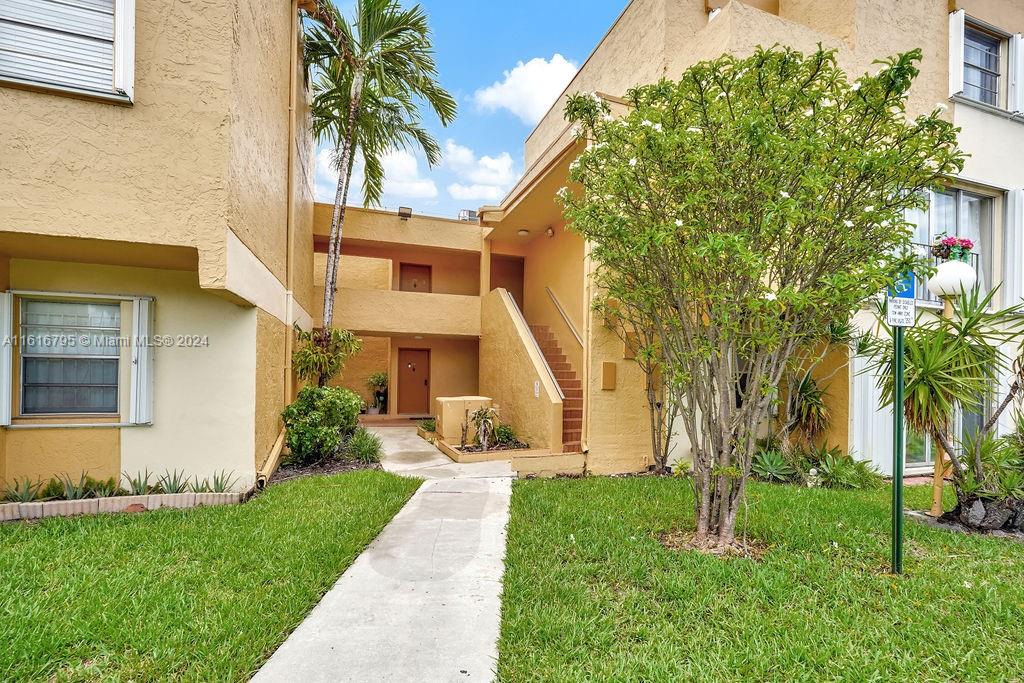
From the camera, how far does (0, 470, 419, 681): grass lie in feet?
8.70

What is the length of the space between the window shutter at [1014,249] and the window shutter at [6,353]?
15105 millimetres

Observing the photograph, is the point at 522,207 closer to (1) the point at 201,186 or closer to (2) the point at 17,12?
(1) the point at 201,186

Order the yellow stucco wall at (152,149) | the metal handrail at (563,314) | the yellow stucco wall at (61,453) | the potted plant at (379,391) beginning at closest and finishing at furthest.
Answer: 1. the yellow stucco wall at (152,149)
2. the yellow stucco wall at (61,453)
3. the metal handrail at (563,314)
4. the potted plant at (379,391)

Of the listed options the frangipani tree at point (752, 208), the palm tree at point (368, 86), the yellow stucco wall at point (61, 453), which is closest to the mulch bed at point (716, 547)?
the frangipani tree at point (752, 208)

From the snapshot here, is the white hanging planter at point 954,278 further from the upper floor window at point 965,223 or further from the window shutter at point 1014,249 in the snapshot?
the window shutter at point 1014,249

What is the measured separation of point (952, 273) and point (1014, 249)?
5781 millimetres

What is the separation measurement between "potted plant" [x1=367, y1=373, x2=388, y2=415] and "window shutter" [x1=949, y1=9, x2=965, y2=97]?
15505 mm

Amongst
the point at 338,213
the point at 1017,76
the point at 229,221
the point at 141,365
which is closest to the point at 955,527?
the point at 229,221

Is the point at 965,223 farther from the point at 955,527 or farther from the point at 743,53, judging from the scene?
the point at 955,527

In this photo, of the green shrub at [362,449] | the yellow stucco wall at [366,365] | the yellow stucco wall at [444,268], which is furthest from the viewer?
the yellow stucco wall at [366,365]

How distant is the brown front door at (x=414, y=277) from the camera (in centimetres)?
1496

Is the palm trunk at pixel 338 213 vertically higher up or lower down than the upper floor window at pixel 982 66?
lower down

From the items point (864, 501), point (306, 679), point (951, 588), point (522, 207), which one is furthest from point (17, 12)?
point (864, 501)

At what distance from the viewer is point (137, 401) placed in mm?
5480
